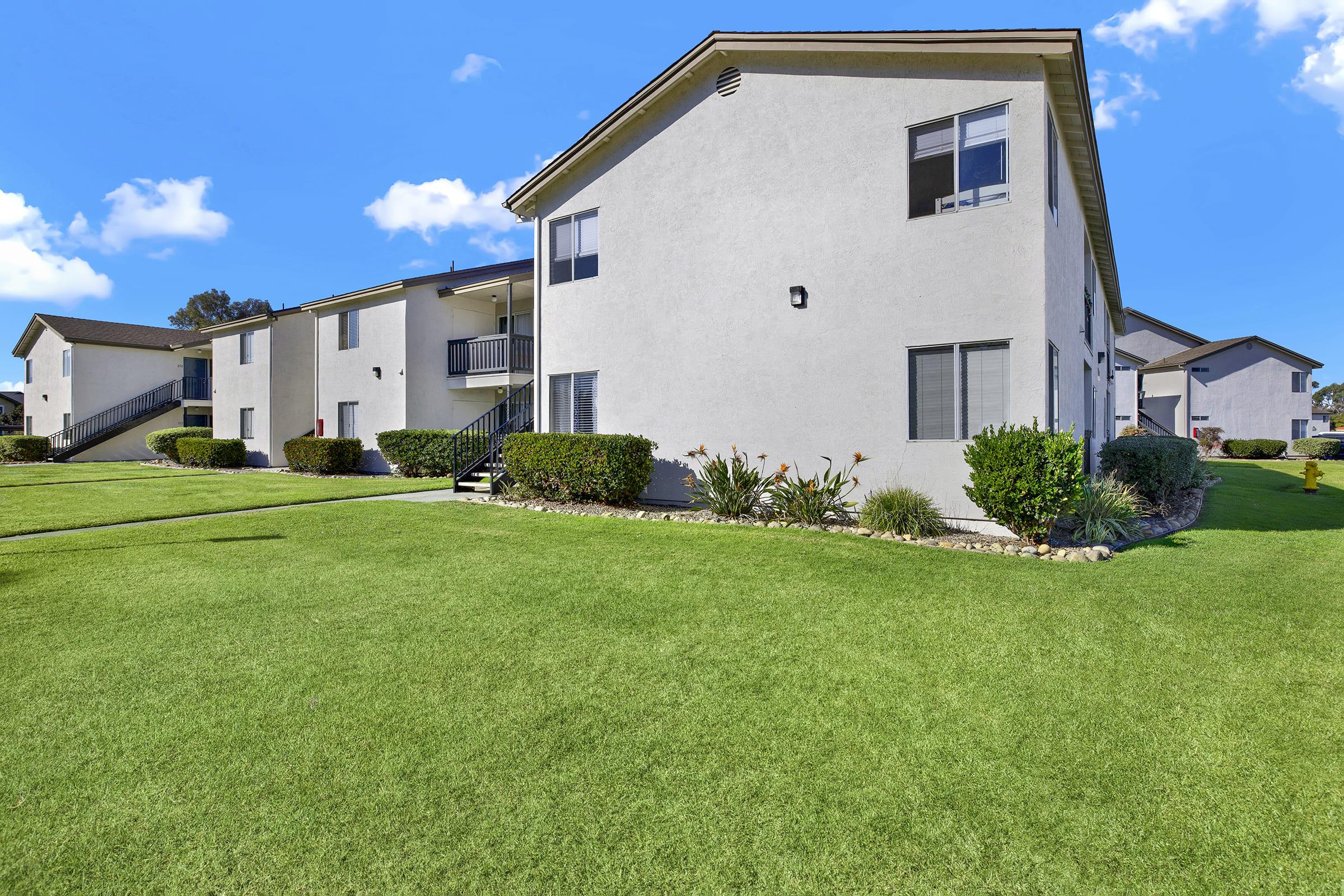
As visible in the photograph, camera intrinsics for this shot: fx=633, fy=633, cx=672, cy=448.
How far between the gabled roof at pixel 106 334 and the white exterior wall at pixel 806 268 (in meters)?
30.3

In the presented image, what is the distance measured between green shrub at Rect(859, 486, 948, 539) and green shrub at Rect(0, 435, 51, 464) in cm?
3871

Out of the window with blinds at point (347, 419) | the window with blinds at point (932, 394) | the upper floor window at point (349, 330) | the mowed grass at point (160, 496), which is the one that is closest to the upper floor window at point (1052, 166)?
the window with blinds at point (932, 394)

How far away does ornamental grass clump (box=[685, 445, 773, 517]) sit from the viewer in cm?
1059

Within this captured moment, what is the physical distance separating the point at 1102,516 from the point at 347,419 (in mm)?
23756

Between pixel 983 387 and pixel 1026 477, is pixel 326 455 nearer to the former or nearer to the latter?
pixel 983 387

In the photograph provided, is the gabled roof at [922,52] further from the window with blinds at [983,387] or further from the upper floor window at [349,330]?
the upper floor window at [349,330]

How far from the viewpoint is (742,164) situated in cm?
1146

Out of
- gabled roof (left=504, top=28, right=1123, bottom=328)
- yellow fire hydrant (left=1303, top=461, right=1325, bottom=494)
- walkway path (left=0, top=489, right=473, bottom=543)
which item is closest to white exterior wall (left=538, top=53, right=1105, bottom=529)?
gabled roof (left=504, top=28, right=1123, bottom=328)

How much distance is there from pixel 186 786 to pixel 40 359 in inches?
1815

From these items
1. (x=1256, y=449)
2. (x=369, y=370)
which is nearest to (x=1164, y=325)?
(x=1256, y=449)

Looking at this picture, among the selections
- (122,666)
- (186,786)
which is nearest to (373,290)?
(122,666)

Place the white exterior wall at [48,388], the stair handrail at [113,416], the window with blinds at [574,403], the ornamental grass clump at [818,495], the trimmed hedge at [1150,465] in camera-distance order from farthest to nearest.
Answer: the white exterior wall at [48,388], the stair handrail at [113,416], the window with blinds at [574,403], the trimmed hedge at [1150,465], the ornamental grass clump at [818,495]

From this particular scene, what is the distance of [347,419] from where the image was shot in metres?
23.9

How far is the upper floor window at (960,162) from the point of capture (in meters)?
9.15
